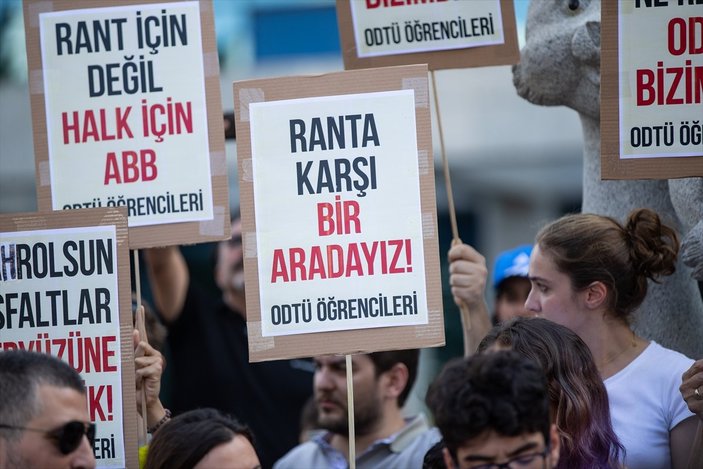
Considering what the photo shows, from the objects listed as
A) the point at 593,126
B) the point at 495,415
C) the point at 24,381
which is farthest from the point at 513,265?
the point at 24,381

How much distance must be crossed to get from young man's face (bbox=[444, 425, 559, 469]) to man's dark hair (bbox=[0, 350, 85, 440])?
43.7 inches

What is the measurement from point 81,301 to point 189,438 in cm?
73

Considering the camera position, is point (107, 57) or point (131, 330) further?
point (107, 57)

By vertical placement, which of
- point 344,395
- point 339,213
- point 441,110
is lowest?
point 344,395

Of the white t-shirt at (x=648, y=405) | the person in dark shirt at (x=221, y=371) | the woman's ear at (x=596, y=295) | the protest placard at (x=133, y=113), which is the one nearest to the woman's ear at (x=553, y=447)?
the white t-shirt at (x=648, y=405)

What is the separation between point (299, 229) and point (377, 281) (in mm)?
304

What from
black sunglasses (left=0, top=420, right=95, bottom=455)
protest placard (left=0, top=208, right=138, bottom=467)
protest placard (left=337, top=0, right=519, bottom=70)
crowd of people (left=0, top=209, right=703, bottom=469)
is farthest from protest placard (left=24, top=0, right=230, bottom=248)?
black sunglasses (left=0, top=420, right=95, bottom=455)

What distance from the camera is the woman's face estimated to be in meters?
4.04

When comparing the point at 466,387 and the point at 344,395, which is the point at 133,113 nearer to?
the point at 344,395

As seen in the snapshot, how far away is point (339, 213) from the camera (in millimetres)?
3830

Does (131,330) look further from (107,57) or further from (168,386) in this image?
(168,386)

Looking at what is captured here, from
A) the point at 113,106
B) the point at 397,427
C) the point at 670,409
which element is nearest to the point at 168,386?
the point at 397,427

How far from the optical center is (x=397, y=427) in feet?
16.8

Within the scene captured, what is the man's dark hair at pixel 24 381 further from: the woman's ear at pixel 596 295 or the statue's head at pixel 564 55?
the statue's head at pixel 564 55
